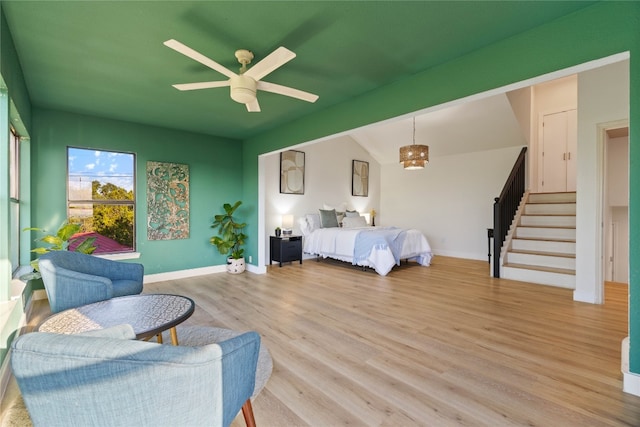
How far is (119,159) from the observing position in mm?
4660

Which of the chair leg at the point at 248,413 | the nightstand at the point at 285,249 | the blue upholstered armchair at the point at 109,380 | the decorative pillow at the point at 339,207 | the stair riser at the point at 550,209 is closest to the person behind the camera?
the blue upholstered armchair at the point at 109,380

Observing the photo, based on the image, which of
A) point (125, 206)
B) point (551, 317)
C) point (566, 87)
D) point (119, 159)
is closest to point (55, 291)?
point (125, 206)

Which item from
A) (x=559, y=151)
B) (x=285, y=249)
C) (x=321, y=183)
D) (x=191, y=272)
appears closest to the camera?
(x=191, y=272)

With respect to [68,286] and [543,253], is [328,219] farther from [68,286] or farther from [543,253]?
[68,286]

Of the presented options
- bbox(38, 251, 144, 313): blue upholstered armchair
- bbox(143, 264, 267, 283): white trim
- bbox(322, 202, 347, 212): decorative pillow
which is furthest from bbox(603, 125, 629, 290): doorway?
bbox(38, 251, 144, 313): blue upholstered armchair

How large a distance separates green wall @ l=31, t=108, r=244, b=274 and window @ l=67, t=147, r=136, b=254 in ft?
0.33

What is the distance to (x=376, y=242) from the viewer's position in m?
5.41

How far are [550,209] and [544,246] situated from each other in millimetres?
938

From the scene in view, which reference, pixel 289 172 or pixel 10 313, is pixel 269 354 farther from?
pixel 289 172

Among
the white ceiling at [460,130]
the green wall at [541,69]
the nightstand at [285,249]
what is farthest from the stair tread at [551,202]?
the nightstand at [285,249]

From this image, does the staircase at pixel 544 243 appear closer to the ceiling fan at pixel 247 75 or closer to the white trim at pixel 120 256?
the ceiling fan at pixel 247 75

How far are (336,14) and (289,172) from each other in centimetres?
464

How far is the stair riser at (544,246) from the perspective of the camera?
4734mm

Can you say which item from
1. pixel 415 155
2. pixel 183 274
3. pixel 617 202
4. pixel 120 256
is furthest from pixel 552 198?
pixel 120 256
